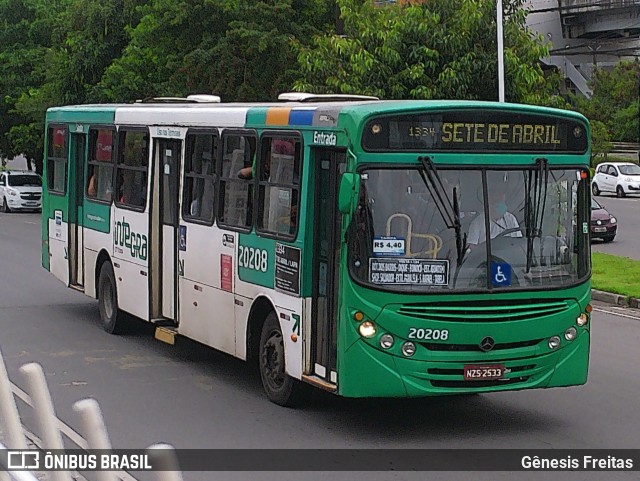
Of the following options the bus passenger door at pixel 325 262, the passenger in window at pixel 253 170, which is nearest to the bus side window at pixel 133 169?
the passenger in window at pixel 253 170

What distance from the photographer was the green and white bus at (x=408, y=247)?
919 centimetres

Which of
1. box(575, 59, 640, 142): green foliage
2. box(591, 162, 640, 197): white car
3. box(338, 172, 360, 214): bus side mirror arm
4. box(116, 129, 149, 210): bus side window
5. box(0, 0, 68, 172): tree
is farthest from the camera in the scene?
box(591, 162, 640, 197): white car

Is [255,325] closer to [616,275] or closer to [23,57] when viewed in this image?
[616,275]

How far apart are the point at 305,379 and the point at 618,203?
39.1 metres

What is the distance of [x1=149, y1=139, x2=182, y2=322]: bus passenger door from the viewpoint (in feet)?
42.6

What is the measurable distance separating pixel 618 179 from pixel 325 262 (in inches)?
1669

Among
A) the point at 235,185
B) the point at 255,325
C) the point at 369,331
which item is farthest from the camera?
the point at 235,185

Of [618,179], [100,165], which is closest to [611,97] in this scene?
[618,179]

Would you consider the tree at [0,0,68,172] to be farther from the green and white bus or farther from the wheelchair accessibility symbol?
the wheelchair accessibility symbol

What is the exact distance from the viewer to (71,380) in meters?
11.8

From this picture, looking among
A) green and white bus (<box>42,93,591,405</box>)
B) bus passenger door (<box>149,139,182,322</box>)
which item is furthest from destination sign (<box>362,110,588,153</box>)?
bus passenger door (<box>149,139,182,322</box>)

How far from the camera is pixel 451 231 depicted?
9.32 m

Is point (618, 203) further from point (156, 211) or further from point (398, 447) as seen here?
point (398, 447)

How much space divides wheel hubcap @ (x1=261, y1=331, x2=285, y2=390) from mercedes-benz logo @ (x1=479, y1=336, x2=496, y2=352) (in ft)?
6.49
